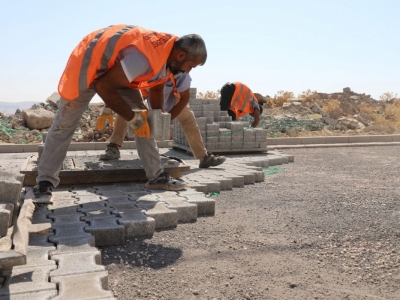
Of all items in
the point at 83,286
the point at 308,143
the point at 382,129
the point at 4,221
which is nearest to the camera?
the point at 83,286

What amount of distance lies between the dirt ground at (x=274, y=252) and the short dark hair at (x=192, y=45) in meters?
1.40

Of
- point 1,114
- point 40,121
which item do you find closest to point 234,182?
point 40,121

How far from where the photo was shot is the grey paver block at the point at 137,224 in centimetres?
312

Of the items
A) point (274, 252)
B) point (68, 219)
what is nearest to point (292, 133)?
point (274, 252)

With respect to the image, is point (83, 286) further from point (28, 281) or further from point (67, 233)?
point (67, 233)

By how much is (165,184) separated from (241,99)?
5.07 meters

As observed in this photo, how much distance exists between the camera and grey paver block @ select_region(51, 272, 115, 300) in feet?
6.45

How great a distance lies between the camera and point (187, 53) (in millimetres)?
3619

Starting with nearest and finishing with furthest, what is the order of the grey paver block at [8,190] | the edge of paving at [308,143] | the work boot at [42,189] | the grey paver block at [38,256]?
the grey paver block at [38,256] → the grey paver block at [8,190] → the work boot at [42,189] → the edge of paving at [308,143]

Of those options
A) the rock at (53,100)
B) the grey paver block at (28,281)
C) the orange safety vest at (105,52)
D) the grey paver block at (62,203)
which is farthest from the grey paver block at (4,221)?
the rock at (53,100)

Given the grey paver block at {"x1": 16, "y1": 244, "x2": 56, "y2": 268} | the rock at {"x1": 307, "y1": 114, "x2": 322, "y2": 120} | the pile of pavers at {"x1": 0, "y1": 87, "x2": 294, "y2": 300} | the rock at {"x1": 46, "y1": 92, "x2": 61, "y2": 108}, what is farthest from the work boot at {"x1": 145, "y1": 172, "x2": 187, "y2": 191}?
the rock at {"x1": 307, "y1": 114, "x2": 322, "y2": 120}

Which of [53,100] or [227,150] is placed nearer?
[227,150]

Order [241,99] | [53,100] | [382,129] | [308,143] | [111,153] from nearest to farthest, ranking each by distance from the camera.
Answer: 1. [111,153]
2. [241,99]
3. [308,143]
4. [53,100]
5. [382,129]

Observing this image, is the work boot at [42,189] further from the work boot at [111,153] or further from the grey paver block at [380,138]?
the grey paver block at [380,138]
